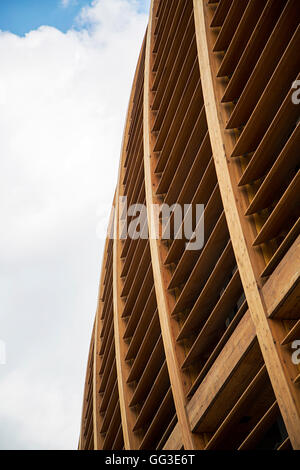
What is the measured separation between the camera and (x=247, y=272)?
16.8ft

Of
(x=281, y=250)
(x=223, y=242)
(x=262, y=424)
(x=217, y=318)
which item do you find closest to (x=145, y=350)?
(x=217, y=318)

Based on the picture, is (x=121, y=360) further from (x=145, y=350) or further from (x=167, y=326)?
(x=167, y=326)

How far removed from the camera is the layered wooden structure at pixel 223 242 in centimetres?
486

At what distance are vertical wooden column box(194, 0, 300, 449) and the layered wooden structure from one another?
1cm

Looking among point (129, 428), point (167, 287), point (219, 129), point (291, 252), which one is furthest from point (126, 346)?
point (291, 252)

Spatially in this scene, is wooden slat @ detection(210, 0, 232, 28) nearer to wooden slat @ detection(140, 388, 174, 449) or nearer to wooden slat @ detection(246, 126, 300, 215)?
wooden slat @ detection(246, 126, 300, 215)

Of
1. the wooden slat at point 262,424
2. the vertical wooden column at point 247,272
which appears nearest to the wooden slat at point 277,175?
the vertical wooden column at point 247,272

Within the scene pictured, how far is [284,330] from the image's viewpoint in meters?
4.73

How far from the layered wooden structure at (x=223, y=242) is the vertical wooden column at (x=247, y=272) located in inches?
0.6

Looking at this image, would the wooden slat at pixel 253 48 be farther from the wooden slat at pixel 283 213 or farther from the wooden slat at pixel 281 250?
the wooden slat at pixel 281 250

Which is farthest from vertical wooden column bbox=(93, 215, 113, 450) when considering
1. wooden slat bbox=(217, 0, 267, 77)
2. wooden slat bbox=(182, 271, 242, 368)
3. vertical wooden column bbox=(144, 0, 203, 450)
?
wooden slat bbox=(217, 0, 267, 77)

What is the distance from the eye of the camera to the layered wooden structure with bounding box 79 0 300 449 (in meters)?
4.86
